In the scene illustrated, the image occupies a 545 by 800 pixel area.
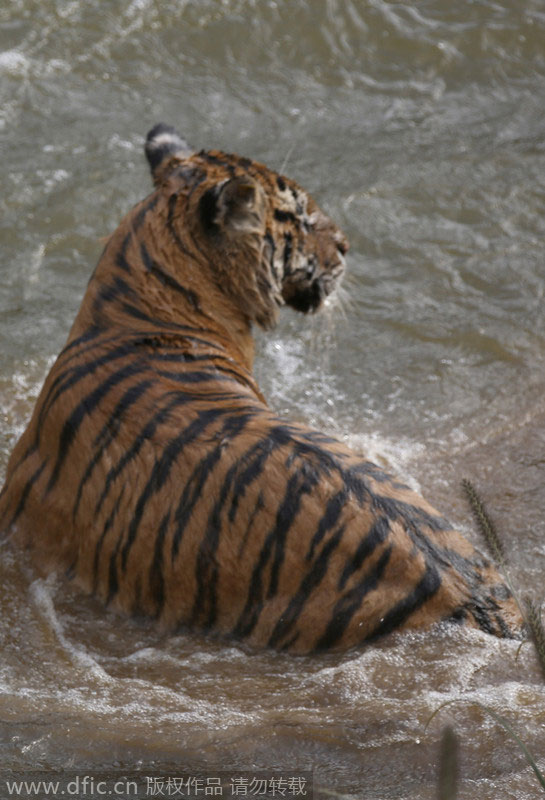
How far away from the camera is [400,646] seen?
96.3 inches

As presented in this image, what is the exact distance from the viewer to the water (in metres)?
2.23

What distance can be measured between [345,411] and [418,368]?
49 centimetres

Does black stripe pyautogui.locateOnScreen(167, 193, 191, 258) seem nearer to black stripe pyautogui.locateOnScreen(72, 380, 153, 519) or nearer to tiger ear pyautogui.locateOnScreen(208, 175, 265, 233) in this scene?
tiger ear pyautogui.locateOnScreen(208, 175, 265, 233)

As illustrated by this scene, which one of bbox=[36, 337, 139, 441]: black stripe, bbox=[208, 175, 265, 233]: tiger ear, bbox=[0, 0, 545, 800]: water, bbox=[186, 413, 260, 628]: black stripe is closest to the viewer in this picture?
bbox=[0, 0, 545, 800]: water

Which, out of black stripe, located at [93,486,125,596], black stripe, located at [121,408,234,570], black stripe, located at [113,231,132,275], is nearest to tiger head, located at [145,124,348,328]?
black stripe, located at [113,231,132,275]

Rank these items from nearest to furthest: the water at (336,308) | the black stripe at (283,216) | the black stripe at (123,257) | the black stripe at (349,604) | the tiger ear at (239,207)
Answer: the water at (336,308)
the black stripe at (349,604)
the tiger ear at (239,207)
the black stripe at (123,257)
the black stripe at (283,216)

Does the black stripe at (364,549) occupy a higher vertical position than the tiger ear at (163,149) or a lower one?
lower

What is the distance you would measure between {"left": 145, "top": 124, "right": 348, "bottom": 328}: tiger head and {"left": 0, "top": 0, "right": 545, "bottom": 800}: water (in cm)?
48

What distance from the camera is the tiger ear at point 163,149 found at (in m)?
3.48

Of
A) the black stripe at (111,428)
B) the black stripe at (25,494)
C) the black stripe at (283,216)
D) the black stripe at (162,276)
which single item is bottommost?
the black stripe at (25,494)

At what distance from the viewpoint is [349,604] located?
8.01ft


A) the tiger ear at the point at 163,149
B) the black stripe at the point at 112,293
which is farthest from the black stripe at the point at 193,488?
the tiger ear at the point at 163,149

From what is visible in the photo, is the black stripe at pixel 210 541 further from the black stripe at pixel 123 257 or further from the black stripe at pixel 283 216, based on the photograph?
the black stripe at pixel 283 216

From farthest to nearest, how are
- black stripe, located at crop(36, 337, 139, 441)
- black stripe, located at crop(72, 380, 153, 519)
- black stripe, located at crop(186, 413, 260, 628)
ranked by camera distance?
black stripe, located at crop(36, 337, 139, 441)
black stripe, located at crop(72, 380, 153, 519)
black stripe, located at crop(186, 413, 260, 628)
